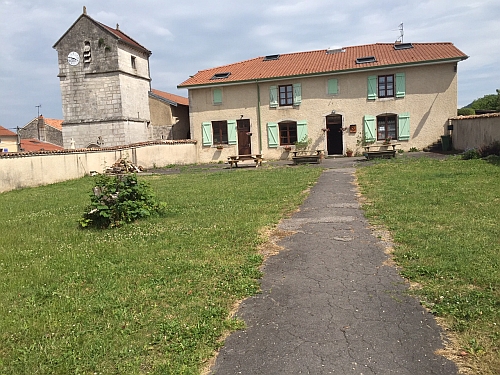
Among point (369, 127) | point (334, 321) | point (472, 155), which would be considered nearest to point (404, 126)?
point (369, 127)

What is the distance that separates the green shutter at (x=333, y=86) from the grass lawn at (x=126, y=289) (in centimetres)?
1720

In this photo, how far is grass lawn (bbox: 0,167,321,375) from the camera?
2988mm

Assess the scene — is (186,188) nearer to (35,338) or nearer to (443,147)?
(35,338)

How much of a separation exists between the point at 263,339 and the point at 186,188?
9.73 m

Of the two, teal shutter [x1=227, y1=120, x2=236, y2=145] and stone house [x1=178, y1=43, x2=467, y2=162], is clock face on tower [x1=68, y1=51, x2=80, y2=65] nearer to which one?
stone house [x1=178, y1=43, x2=467, y2=162]

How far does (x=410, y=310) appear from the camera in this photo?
3.54 m

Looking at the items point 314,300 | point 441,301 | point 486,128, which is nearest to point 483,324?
point 441,301

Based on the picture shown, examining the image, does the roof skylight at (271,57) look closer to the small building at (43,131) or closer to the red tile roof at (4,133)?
the small building at (43,131)

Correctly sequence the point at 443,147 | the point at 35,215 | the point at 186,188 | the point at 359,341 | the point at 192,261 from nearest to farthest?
the point at 359,341 < the point at 192,261 < the point at 35,215 < the point at 186,188 < the point at 443,147

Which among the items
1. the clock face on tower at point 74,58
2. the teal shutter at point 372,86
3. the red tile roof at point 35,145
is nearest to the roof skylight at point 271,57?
the teal shutter at point 372,86

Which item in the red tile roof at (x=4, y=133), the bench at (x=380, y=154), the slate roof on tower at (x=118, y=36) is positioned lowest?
the bench at (x=380, y=154)

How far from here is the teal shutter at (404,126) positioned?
22969 millimetres

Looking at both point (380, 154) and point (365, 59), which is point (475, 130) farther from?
point (365, 59)

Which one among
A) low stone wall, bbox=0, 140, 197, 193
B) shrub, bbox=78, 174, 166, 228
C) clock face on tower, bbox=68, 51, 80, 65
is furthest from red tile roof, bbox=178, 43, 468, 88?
shrub, bbox=78, 174, 166, 228
